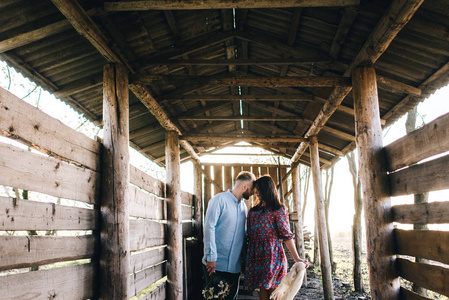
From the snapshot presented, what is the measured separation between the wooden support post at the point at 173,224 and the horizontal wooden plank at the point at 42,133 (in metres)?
2.90

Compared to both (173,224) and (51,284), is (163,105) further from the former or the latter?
(51,284)

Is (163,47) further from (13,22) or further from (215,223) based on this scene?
(215,223)

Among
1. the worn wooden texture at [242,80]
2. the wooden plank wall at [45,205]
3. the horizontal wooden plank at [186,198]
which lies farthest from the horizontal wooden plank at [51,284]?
the horizontal wooden plank at [186,198]

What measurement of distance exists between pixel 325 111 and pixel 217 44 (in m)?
2.35

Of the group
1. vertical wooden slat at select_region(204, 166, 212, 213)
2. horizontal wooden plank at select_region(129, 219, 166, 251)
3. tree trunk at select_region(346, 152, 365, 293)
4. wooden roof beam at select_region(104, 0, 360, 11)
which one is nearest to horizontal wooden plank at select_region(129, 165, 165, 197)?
horizontal wooden plank at select_region(129, 219, 166, 251)

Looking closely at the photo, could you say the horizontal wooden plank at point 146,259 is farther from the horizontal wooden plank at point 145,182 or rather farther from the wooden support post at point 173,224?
the horizontal wooden plank at point 145,182

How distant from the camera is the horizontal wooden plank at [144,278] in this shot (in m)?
4.27

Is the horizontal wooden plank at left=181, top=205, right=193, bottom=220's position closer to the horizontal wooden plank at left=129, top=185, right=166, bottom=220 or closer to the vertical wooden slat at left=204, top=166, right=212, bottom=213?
the horizontal wooden plank at left=129, top=185, right=166, bottom=220

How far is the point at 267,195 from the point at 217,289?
1.27 metres

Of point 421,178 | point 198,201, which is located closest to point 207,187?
point 198,201

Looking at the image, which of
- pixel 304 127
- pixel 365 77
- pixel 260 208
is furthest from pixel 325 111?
pixel 260 208

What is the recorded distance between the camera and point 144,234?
15.8 ft

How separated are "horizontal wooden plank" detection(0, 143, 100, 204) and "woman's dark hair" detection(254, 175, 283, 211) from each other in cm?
189

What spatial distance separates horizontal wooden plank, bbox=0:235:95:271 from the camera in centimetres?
226
